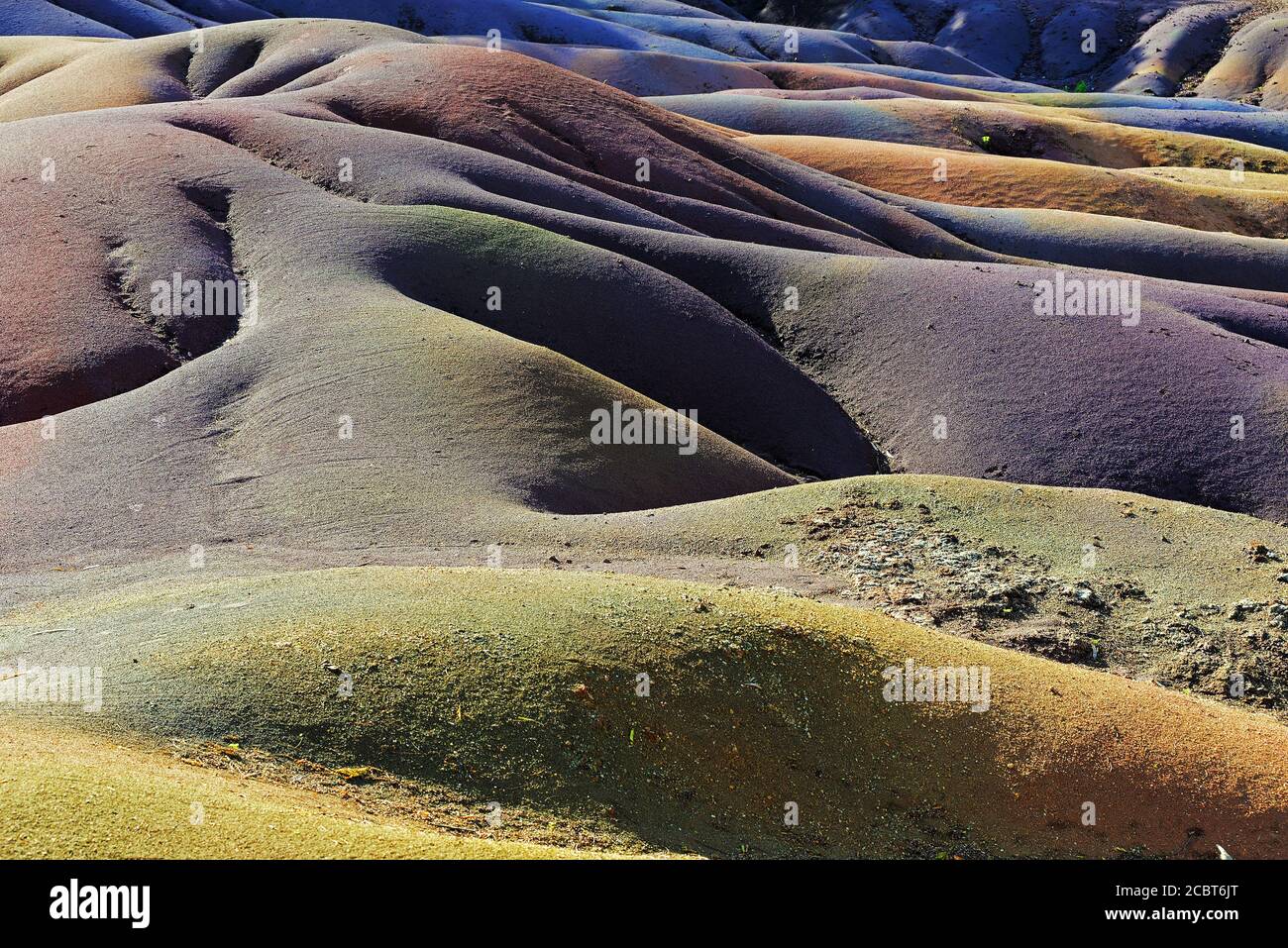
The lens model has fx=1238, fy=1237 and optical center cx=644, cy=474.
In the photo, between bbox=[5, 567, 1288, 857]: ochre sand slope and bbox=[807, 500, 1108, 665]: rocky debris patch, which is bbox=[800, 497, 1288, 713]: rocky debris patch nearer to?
bbox=[807, 500, 1108, 665]: rocky debris patch

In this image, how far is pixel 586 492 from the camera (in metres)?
15.5

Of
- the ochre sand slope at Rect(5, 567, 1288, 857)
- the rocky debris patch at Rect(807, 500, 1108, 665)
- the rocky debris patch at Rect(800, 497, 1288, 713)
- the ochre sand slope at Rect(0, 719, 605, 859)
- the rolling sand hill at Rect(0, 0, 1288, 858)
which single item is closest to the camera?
the ochre sand slope at Rect(0, 719, 605, 859)

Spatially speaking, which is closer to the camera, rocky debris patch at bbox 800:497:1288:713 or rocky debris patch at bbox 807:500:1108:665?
rocky debris patch at bbox 800:497:1288:713

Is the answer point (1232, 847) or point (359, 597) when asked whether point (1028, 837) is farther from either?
point (359, 597)

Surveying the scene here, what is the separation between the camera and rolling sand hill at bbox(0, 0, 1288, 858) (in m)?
8.23

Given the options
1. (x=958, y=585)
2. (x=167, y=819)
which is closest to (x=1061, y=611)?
(x=958, y=585)

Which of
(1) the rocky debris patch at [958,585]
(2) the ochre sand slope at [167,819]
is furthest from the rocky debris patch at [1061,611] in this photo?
(2) the ochre sand slope at [167,819]

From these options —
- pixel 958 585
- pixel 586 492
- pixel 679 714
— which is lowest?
pixel 679 714

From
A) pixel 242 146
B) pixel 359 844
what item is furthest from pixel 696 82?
pixel 359 844

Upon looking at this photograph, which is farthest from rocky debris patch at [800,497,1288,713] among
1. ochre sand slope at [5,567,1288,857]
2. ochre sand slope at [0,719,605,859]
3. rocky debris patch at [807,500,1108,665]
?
ochre sand slope at [0,719,605,859]

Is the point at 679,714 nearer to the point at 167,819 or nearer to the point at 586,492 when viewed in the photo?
the point at 167,819

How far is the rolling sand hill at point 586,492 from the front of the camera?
823cm

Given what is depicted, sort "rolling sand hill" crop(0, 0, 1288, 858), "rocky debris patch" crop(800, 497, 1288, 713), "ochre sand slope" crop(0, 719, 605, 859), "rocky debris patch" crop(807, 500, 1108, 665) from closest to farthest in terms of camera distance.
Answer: "ochre sand slope" crop(0, 719, 605, 859)
"rolling sand hill" crop(0, 0, 1288, 858)
"rocky debris patch" crop(800, 497, 1288, 713)
"rocky debris patch" crop(807, 500, 1108, 665)

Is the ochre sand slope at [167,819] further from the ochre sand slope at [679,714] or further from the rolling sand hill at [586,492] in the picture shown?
the ochre sand slope at [679,714]
